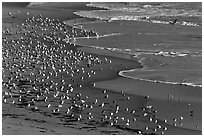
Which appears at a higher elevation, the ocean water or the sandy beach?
the sandy beach

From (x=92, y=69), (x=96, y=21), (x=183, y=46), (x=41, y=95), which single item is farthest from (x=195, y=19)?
(x=41, y=95)

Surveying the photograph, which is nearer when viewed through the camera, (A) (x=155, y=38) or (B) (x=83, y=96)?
(B) (x=83, y=96)

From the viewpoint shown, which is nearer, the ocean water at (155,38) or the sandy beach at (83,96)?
the sandy beach at (83,96)

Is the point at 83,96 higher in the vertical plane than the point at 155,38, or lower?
higher

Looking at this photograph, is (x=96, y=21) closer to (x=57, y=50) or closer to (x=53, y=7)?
(x=53, y=7)

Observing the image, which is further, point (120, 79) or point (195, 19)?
point (195, 19)
